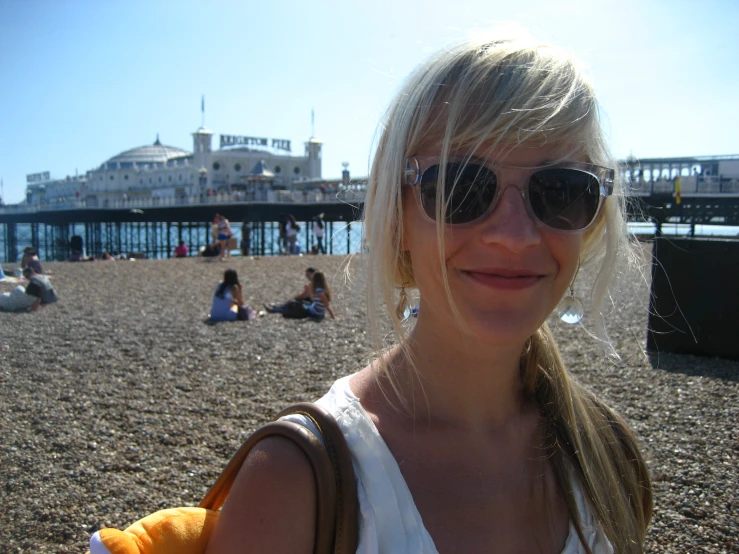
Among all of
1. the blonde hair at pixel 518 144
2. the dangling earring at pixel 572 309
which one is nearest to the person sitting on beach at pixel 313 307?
the dangling earring at pixel 572 309

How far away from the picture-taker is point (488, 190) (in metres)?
1.10

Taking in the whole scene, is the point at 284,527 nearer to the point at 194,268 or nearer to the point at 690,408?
the point at 690,408

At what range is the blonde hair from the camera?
1062mm

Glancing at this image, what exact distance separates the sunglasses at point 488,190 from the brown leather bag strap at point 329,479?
439 millimetres

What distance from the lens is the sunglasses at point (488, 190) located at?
1087 mm

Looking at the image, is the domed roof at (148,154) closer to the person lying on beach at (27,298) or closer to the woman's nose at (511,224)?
the person lying on beach at (27,298)

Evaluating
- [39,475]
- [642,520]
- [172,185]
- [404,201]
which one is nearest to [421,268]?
[404,201]

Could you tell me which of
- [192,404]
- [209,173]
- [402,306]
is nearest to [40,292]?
[192,404]

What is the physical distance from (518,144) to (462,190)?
0.13 meters

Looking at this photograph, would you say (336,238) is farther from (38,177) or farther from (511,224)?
(38,177)

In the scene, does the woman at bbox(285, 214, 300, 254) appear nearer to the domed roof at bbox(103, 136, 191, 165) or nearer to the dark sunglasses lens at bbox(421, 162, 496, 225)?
the dark sunglasses lens at bbox(421, 162, 496, 225)

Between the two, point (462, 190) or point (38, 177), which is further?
point (38, 177)

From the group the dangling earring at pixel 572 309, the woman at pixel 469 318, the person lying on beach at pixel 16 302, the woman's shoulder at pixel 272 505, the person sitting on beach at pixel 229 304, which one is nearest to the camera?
the woman's shoulder at pixel 272 505

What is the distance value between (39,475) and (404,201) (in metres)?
3.76
